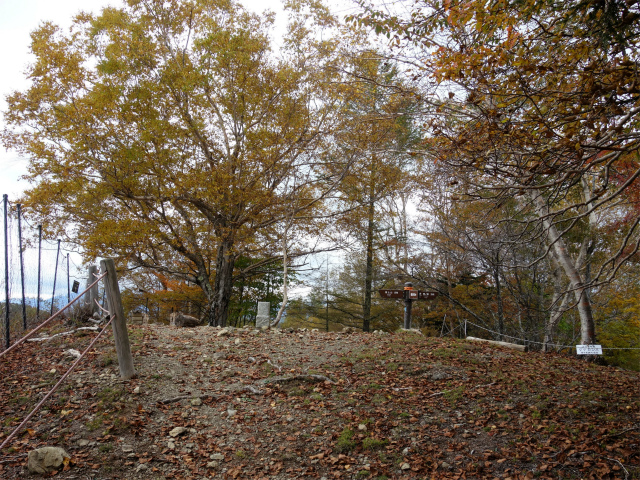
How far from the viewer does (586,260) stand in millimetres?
11430

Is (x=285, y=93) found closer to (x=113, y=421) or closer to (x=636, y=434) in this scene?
(x=113, y=421)

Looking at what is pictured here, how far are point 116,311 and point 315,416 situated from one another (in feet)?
8.73

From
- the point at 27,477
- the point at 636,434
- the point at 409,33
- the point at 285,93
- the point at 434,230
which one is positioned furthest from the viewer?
the point at 434,230

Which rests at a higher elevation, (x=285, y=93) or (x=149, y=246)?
(x=285, y=93)

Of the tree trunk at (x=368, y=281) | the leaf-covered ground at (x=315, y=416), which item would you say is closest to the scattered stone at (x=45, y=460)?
the leaf-covered ground at (x=315, y=416)

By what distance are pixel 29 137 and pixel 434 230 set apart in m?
12.3

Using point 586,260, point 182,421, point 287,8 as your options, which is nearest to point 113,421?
point 182,421

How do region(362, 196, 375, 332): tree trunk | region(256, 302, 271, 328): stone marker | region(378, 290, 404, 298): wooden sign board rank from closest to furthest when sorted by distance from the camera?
1. region(256, 302, 271, 328): stone marker
2. region(378, 290, 404, 298): wooden sign board
3. region(362, 196, 375, 332): tree trunk

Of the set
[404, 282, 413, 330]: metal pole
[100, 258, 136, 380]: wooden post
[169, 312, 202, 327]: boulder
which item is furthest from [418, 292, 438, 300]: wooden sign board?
[100, 258, 136, 380]: wooden post

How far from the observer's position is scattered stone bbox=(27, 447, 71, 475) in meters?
3.43

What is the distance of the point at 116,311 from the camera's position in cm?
495

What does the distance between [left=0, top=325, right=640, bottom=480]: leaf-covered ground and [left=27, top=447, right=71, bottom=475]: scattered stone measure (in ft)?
0.32

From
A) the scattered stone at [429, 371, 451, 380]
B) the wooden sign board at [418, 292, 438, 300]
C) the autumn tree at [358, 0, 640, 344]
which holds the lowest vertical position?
the scattered stone at [429, 371, 451, 380]

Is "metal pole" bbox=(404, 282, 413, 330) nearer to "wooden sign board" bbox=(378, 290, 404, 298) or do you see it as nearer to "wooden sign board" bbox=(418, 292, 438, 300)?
"wooden sign board" bbox=(378, 290, 404, 298)
